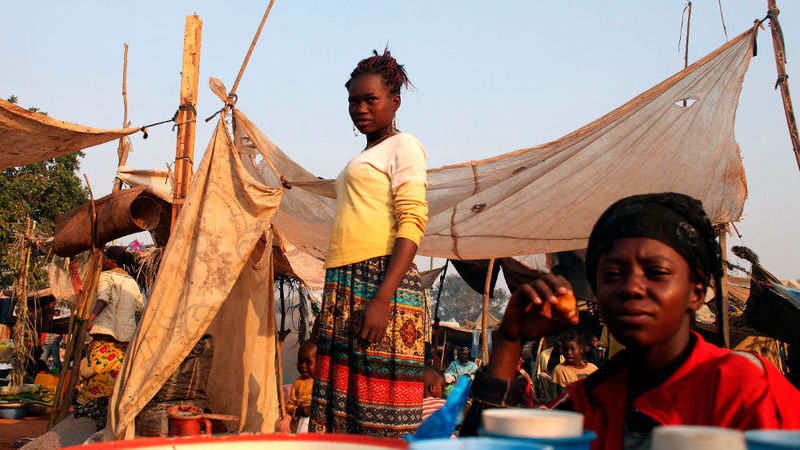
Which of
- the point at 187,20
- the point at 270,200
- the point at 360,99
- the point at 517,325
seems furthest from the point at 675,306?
the point at 187,20

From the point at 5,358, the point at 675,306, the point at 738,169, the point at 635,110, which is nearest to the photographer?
the point at 675,306

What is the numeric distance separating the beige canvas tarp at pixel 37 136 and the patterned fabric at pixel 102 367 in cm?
203

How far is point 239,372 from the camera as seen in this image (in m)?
4.44

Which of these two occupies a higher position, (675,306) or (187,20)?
(187,20)

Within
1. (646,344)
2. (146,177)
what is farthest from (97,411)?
(646,344)

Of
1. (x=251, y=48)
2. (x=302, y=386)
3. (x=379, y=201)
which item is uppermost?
(x=251, y=48)

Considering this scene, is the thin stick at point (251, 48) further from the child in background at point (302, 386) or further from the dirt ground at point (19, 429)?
the dirt ground at point (19, 429)

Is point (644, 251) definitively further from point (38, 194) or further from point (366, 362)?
point (38, 194)

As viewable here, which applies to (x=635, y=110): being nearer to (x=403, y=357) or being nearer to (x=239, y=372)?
(x=403, y=357)

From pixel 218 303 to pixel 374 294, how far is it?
160 cm

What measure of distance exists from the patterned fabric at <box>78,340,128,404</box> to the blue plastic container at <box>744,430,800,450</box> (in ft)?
18.1

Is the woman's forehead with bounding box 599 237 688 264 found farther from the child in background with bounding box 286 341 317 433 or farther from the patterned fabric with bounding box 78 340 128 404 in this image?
the patterned fabric with bounding box 78 340 128 404

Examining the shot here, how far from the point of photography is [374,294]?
2.36 m

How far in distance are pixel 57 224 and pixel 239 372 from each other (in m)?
2.17
